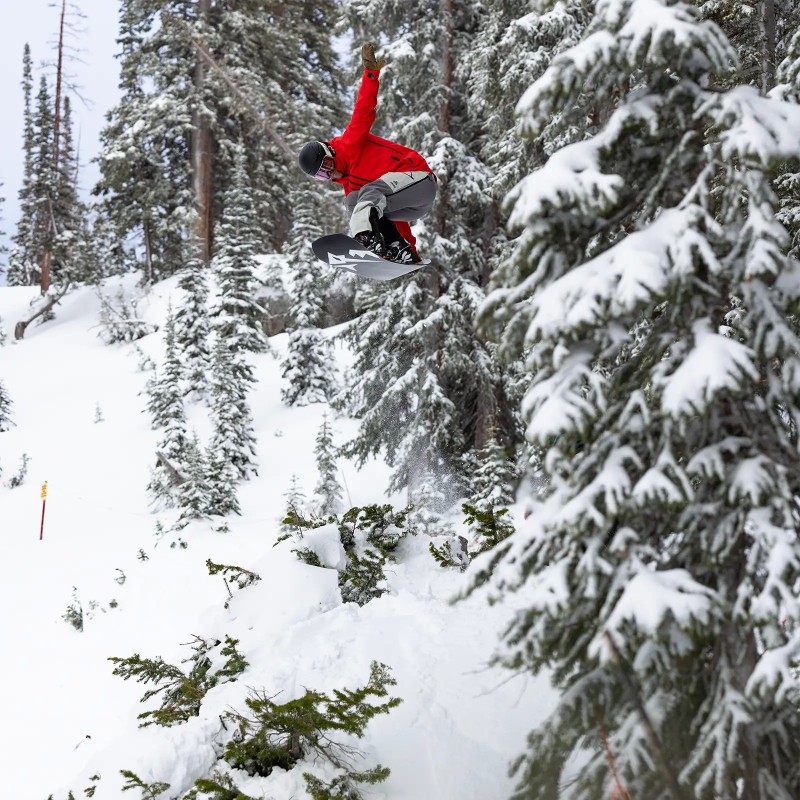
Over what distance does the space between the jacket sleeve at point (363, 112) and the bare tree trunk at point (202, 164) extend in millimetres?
19572

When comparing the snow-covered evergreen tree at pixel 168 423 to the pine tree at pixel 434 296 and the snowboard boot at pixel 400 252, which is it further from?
the snowboard boot at pixel 400 252

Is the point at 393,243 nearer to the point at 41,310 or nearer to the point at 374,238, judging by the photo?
the point at 374,238

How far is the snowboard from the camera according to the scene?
19.6 ft

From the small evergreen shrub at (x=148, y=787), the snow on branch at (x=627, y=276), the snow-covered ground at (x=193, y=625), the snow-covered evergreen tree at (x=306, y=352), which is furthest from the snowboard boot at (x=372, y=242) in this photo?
the snow-covered evergreen tree at (x=306, y=352)

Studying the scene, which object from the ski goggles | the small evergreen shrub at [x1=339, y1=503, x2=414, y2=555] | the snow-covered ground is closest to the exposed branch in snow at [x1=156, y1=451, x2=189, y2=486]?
the snow-covered ground

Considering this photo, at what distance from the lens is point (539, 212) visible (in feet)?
7.79

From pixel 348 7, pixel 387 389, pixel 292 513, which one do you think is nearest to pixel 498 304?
pixel 292 513

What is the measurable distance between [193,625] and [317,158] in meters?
6.39

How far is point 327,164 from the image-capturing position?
211 inches

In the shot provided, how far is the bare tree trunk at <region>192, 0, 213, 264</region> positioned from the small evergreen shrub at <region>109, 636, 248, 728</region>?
2023 centimetres

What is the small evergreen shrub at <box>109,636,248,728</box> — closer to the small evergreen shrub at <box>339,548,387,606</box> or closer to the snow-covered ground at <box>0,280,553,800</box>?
the snow-covered ground at <box>0,280,553,800</box>

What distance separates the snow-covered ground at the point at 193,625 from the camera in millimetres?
4314

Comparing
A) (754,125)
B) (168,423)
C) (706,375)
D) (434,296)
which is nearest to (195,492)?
(168,423)

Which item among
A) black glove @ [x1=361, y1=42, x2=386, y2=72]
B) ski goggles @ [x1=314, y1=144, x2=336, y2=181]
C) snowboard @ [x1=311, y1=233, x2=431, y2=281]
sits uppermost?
black glove @ [x1=361, y1=42, x2=386, y2=72]
